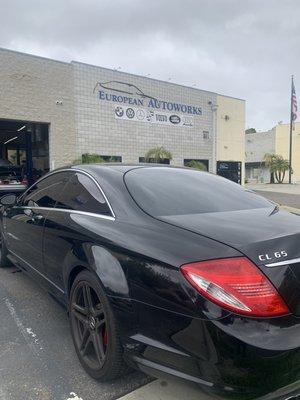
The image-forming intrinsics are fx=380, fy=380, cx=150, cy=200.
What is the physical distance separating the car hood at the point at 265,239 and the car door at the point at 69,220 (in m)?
0.72

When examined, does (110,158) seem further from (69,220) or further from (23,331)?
(69,220)

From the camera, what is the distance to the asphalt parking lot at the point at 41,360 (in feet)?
8.64

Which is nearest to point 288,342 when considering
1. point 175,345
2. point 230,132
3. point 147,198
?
point 175,345

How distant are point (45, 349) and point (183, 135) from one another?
2191 centimetres

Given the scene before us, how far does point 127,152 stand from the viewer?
70.9 feet

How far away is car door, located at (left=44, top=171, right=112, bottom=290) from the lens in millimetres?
2939

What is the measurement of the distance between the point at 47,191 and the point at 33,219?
0.32 metres

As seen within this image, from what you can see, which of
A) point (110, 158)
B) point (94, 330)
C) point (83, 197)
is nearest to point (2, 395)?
point (94, 330)

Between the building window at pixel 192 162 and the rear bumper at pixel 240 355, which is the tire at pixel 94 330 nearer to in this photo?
the rear bumper at pixel 240 355

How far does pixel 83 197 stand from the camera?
3191 millimetres

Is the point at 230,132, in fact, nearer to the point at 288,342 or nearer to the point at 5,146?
the point at 5,146

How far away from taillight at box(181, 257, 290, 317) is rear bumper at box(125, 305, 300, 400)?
0.06 metres

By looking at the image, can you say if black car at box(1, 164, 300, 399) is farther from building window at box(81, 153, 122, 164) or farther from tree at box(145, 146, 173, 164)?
tree at box(145, 146, 173, 164)

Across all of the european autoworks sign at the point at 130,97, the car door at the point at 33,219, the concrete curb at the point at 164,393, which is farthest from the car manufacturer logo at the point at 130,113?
the concrete curb at the point at 164,393
